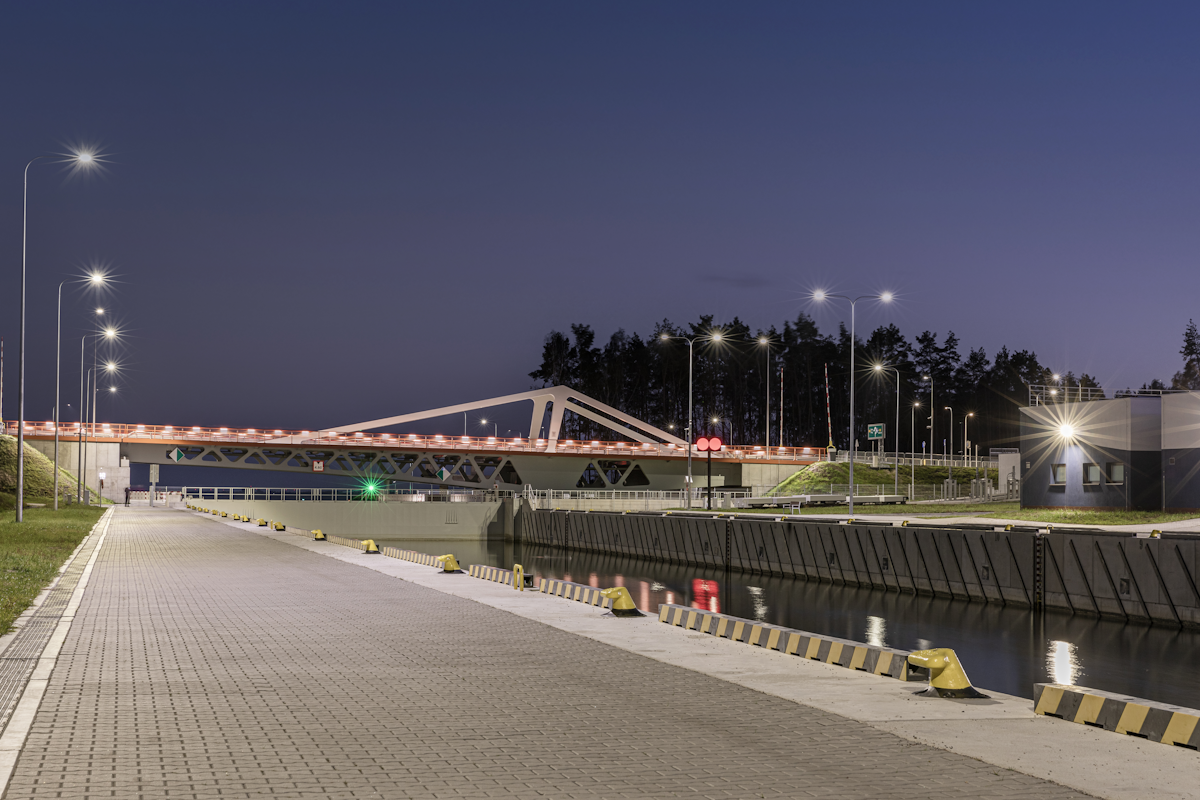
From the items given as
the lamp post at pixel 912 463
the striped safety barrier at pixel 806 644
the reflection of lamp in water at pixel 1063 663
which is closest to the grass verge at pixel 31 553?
the striped safety barrier at pixel 806 644

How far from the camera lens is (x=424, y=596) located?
22.3 m

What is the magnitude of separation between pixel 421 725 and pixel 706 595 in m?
30.6

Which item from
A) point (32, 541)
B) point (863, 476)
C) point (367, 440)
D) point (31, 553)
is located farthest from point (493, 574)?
point (863, 476)

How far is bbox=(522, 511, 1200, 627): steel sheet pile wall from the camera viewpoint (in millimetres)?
28047

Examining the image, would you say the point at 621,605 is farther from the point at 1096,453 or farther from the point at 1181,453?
the point at 1096,453

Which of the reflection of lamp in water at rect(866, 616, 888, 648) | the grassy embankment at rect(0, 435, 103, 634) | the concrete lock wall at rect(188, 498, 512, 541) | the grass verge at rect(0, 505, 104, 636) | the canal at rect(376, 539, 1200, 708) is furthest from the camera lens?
the concrete lock wall at rect(188, 498, 512, 541)

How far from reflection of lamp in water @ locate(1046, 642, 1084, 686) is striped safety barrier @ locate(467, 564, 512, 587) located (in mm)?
11760

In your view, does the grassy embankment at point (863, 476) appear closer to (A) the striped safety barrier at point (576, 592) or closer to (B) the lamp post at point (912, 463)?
(B) the lamp post at point (912, 463)

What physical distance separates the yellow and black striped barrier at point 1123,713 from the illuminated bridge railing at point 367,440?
87123 mm

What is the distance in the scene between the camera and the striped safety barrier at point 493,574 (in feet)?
83.8

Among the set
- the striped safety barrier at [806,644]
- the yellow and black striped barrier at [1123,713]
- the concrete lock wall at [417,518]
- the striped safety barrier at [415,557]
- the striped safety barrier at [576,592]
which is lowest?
the concrete lock wall at [417,518]

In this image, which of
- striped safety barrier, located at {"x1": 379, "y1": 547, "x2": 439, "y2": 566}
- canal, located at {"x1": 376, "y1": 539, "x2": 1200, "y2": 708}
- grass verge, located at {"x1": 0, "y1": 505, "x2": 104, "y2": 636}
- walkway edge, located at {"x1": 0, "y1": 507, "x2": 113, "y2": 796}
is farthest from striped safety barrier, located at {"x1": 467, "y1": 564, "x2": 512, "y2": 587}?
grass verge, located at {"x1": 0, "y1": 505, "x2": 104, "y2": 636}

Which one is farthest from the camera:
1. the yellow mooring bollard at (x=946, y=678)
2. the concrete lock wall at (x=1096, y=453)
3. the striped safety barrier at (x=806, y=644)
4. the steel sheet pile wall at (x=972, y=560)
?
the concrete lock wall at (x=1096, y=453)

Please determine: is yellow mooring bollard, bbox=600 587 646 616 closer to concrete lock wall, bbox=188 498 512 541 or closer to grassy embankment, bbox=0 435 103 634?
grassy embankment, bbox=0 435 103 634
